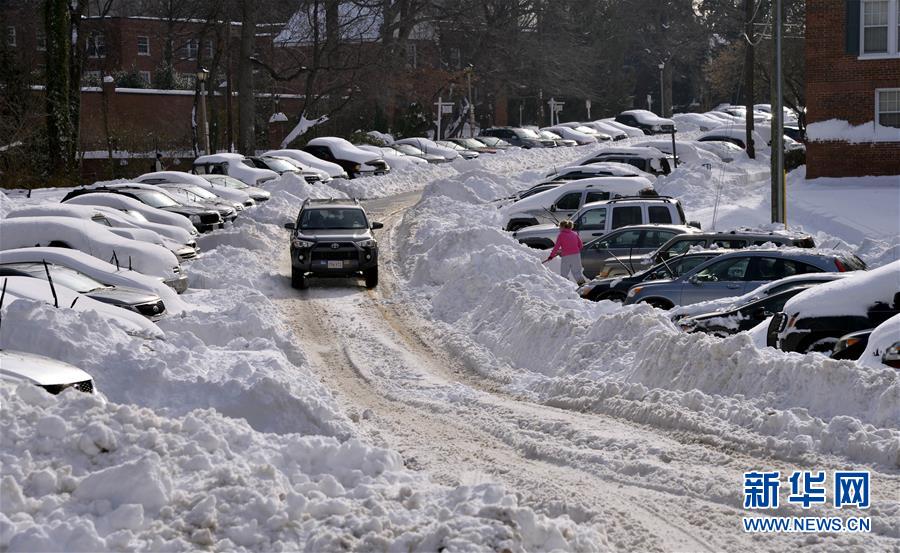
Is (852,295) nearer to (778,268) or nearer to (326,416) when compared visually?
(778,268)

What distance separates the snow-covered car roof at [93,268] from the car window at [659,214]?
1062 centimetres

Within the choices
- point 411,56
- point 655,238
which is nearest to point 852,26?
point 655,238

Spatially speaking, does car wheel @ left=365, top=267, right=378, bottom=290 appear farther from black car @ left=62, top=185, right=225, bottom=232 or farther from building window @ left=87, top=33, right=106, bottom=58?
building window @ left=87, top=33, right=106, bottom=58

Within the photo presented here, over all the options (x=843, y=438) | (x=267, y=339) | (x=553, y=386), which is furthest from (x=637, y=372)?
(x=267, y=339)

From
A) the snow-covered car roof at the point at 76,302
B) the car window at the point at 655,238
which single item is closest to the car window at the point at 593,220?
the car window at the point at 655,238

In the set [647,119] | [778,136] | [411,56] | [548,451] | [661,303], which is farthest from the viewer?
[647,119]

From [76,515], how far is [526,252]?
17.6m

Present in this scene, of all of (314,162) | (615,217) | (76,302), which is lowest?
(615,217)

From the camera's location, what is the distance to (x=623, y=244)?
25.0 meters

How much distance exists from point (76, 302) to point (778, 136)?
54.0ft

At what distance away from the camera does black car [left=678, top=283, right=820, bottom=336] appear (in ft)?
56.0

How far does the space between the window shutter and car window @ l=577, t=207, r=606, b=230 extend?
15.5 m

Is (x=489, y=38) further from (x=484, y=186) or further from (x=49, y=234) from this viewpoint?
(x=49, y=234)

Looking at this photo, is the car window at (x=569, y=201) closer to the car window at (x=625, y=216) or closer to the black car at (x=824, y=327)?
the car window at (x=625, y=216)
